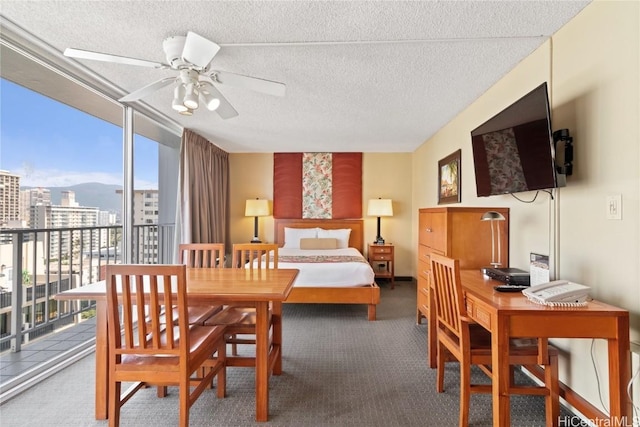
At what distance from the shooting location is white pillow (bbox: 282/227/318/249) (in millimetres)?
5164

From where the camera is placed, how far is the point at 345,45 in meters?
2.08

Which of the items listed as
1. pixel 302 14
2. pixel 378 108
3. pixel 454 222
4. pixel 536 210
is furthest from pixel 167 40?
pixel 536 210

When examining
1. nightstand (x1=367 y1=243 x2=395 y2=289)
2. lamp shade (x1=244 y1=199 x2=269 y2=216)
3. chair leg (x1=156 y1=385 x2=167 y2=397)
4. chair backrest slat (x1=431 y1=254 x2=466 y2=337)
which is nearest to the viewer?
chair backrest slat (x1=431 y1=254 x2=466 y2=337)

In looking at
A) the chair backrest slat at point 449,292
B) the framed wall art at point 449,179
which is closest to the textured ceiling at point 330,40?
the framed wall art at point 449,179

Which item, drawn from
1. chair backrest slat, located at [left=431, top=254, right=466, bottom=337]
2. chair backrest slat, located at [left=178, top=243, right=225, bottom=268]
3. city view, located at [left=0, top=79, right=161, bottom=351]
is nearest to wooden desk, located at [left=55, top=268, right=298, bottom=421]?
chair backrest slat, located at [left=178, top=243, right=225, bottom=268]

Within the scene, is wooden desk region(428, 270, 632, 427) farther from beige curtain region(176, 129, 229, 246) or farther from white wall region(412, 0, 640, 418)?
beige curtain region(176, 129, 229, 246)

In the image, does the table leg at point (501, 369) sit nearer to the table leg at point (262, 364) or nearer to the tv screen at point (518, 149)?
the tv screen at point (518, 149)

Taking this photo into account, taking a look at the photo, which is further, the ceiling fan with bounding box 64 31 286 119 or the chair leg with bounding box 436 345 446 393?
the chair leg with bounding box 436 345 446 393

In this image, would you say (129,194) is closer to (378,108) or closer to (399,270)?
(378,108)

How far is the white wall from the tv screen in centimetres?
20

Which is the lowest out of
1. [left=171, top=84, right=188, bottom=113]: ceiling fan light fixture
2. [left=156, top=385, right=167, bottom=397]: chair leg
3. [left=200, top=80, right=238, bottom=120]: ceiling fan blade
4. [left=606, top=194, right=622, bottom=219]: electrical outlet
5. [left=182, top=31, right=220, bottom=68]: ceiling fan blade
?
[left=156, top=385, right=167, bottom=397]: chair leg

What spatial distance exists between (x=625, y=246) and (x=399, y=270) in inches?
163

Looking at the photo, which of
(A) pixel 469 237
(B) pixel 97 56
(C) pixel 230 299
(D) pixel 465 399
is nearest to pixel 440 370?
(D) pixel 465 399

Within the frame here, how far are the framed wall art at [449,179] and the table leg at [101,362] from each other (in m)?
3.58
